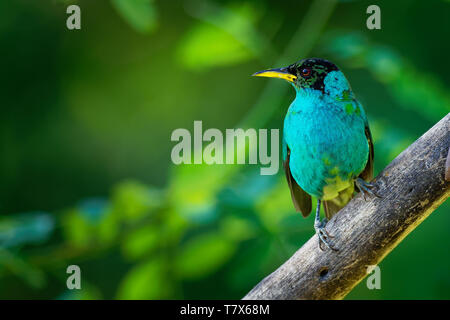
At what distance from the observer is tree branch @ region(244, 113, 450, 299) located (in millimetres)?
2182

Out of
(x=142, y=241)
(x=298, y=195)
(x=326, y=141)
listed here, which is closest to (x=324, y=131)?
(x=326, y=141)

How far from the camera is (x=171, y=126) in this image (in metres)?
4.39

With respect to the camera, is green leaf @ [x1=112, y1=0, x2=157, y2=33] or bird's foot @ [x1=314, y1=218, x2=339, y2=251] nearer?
bird's foot @ [x1=314, y1=218, x2=339, y2=251]

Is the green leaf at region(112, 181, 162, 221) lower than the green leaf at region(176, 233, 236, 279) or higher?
higher

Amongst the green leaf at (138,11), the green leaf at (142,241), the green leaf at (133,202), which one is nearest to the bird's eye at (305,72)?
the green leaf at (138,11)

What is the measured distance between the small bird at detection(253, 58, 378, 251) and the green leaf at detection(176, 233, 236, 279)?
0.71 m

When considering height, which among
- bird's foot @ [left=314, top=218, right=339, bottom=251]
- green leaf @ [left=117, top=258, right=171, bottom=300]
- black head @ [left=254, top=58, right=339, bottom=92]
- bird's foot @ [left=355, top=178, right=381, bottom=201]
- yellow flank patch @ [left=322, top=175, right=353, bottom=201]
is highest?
black head @ [left=254, top=58, right=339, bottom=92]

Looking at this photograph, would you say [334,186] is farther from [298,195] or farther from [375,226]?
[375,226]

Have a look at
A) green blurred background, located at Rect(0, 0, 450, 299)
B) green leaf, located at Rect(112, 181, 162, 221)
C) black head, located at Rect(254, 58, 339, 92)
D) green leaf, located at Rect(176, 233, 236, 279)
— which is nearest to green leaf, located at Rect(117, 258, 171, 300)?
green blurred background, located at Rect(0, 0, 450, 299)

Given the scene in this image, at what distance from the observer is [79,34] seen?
14.3ft

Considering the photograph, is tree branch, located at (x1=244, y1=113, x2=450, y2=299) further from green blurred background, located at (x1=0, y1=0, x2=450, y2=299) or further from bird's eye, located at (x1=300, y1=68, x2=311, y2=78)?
bird's eye, located at (x1=300, y1=68, x2=311, y2=78)
